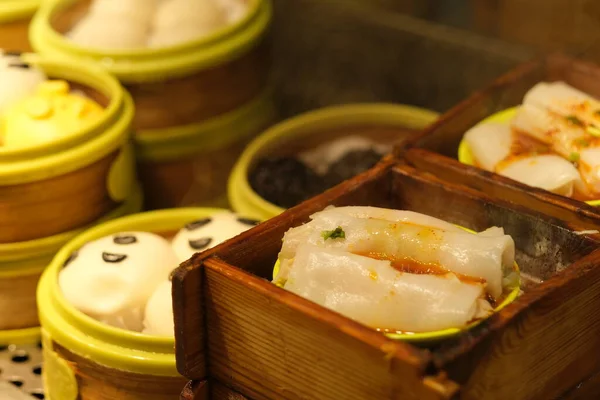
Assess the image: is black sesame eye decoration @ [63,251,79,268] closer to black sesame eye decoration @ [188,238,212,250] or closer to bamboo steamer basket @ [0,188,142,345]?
bamboo steamer basket @ [0,188,142,345]

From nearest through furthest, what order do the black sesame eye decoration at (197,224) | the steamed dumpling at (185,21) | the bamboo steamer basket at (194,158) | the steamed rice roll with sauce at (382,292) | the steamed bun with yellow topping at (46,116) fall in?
the steamed rice roll with sauce at (382,292) → the black sesame eye decoration at (197,224) → the steamed bun with yellow topping at (46,116) → the bamboo steamer basket at (194,158) → the steamed dumpling at (185,21)

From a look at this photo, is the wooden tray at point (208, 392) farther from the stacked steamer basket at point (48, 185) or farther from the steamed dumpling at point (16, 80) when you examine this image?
the steamed dumpling at point (16, 80)

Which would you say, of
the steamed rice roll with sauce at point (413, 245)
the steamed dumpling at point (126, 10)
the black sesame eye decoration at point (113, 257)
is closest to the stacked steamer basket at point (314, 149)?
the black sesame eye decoration at point (113, 257)

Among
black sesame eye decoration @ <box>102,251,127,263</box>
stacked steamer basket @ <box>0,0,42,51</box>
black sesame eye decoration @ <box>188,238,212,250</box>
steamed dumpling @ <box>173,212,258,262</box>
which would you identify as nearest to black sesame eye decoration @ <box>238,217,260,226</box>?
steamed dumpling @ <box>173,212,258,262</box>

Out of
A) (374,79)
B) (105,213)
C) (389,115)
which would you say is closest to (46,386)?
(105,213)

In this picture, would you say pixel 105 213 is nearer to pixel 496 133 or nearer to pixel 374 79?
pixel 496 133

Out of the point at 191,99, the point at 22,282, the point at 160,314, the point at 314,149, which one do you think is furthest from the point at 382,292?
the point at 314,149
